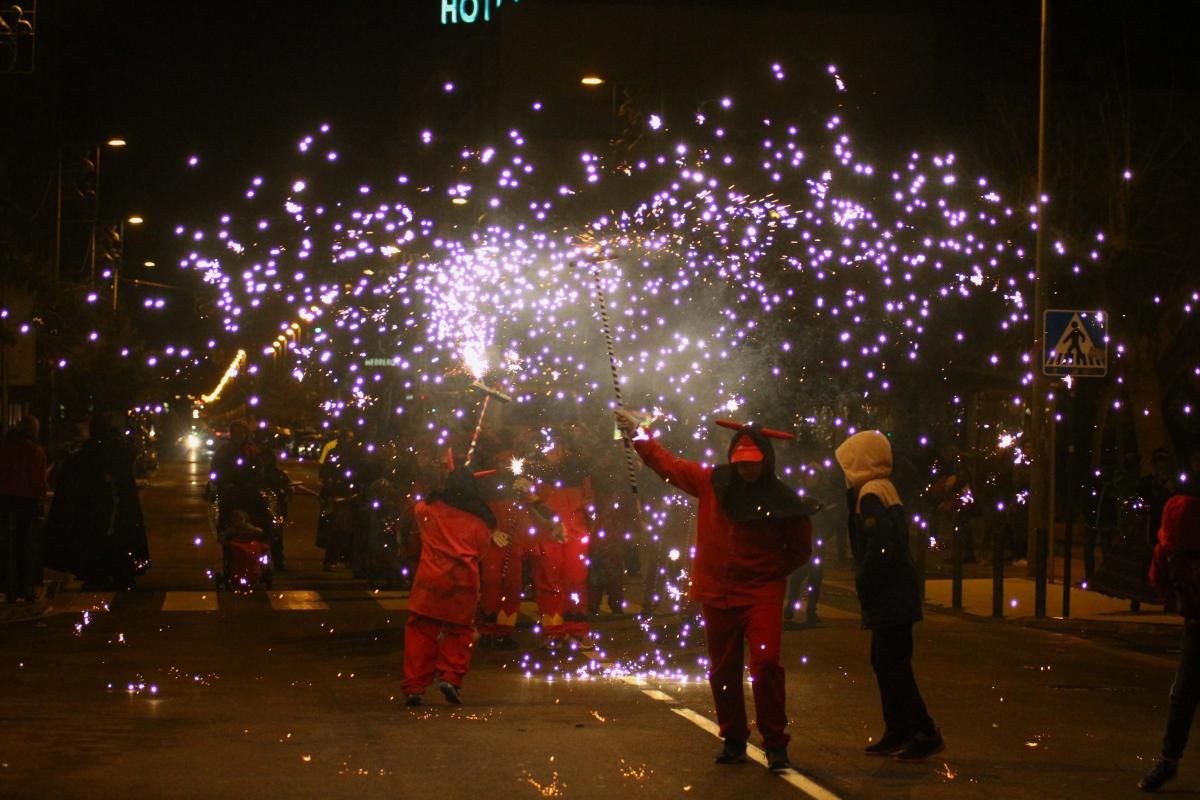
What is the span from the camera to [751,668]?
8.69 metres

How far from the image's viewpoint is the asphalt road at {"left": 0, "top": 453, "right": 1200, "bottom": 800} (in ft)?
27.0

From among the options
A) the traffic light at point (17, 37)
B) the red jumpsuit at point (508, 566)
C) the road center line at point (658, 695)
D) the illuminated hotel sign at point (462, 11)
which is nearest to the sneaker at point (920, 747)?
the road center line at point (658, 695)

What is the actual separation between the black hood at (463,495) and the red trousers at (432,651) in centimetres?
82

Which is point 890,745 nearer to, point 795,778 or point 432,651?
point 795,778

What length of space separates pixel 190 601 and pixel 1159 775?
1180cm

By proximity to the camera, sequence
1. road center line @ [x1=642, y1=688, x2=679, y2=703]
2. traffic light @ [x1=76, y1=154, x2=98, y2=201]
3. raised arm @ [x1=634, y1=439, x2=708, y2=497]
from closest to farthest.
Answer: raised arm @ [x1=634, y1=439, x2=708, y2=497] < road center line @ [x1=642, y1=688, x2=679, y2=703] < traffic light @ [x1=76, y1=154, x2=98, y2=201]

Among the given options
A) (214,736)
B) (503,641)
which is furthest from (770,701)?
(503,641)

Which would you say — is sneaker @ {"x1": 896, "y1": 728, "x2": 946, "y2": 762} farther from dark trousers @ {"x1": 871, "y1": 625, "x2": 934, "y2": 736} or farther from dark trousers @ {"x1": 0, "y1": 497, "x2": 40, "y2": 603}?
dark trousers @ {"x1": 0, "y1": 497, "x2": 40, "y2": 603}

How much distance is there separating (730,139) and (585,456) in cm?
576

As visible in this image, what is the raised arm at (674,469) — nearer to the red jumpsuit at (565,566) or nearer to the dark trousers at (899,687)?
the dark trousers at (899,687)

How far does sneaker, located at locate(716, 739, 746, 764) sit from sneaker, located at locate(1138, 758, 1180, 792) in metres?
1.98

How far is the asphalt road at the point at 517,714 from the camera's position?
324 inches

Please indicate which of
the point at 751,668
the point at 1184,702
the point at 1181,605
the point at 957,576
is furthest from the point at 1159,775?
the point at 957,576

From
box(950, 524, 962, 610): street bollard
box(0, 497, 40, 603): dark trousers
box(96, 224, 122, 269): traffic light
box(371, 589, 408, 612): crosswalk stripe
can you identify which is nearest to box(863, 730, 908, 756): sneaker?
box(371, 589, 408, 612): crosswalk stripe
